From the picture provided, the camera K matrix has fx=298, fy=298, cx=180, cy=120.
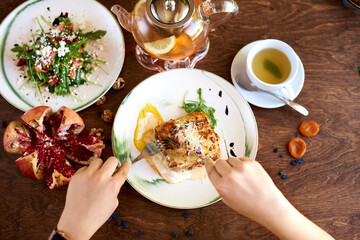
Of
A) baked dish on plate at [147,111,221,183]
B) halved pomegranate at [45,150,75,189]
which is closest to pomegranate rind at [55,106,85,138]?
halved pomegranate at [45,150,75,189]

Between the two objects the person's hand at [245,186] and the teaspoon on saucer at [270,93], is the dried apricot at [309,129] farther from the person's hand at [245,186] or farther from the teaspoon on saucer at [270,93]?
the person's hand at [245,186]

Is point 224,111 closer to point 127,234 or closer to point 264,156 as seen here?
point 264,156

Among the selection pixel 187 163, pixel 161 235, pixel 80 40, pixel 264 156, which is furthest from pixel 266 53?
pixel 161 235

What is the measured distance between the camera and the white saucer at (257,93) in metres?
1.64

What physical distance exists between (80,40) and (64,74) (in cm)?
21

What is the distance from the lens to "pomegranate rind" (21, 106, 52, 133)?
57.6 inches

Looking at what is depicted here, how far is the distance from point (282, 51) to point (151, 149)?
2.92ft

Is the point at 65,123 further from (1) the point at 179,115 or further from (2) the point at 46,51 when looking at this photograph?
(1) the point at 179,115

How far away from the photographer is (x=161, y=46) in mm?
1495

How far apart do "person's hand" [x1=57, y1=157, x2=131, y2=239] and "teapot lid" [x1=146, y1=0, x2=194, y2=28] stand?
70 cm

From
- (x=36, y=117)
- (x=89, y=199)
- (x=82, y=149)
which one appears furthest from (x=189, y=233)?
(x=36, y=117)

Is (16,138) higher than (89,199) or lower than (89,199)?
higher

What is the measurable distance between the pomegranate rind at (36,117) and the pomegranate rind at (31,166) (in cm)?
14

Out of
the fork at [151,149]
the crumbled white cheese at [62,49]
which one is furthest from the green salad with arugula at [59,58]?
the fork at [151,149]
